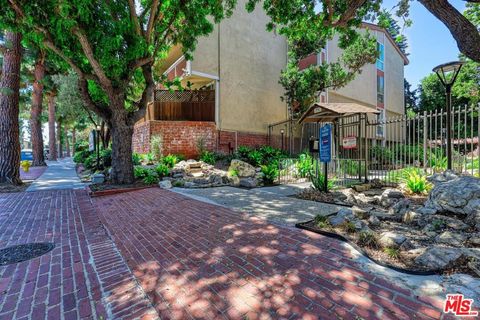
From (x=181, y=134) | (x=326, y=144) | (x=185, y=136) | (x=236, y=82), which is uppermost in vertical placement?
(x=236, y=82)

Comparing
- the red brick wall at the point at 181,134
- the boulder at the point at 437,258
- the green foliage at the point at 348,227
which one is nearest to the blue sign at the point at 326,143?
the green foliage at the point at 348,227

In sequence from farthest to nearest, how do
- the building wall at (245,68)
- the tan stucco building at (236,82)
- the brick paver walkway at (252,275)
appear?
the building wall at (245,68)
the tan stucco building at (236,82)
the brick paver walkway at (252,275)

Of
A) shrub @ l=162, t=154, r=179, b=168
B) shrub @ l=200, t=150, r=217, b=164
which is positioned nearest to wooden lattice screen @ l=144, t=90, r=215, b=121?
shrub @ l=200, t=150, r=217, b=164

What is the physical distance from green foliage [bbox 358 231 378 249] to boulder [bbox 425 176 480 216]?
6.62ft

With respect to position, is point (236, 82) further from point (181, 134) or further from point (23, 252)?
point (23, 252)

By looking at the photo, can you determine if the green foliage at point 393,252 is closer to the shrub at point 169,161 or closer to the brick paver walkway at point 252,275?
the brick paver walkway at point 252,275

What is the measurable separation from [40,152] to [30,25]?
1600 centimetres

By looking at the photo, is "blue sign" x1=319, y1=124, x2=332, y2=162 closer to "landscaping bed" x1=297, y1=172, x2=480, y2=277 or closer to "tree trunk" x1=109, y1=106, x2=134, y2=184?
"landscaping bed" x1=297, y1=172, x2=480, y2=277

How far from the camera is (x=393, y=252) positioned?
2.74 m

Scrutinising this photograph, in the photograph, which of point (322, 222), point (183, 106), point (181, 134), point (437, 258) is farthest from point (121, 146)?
point (437, 258)

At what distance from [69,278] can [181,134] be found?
1082cm

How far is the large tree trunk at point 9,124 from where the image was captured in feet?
28.8

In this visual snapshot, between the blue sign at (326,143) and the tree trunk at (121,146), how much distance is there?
249 inches

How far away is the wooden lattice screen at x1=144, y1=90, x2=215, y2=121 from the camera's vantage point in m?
13.3
